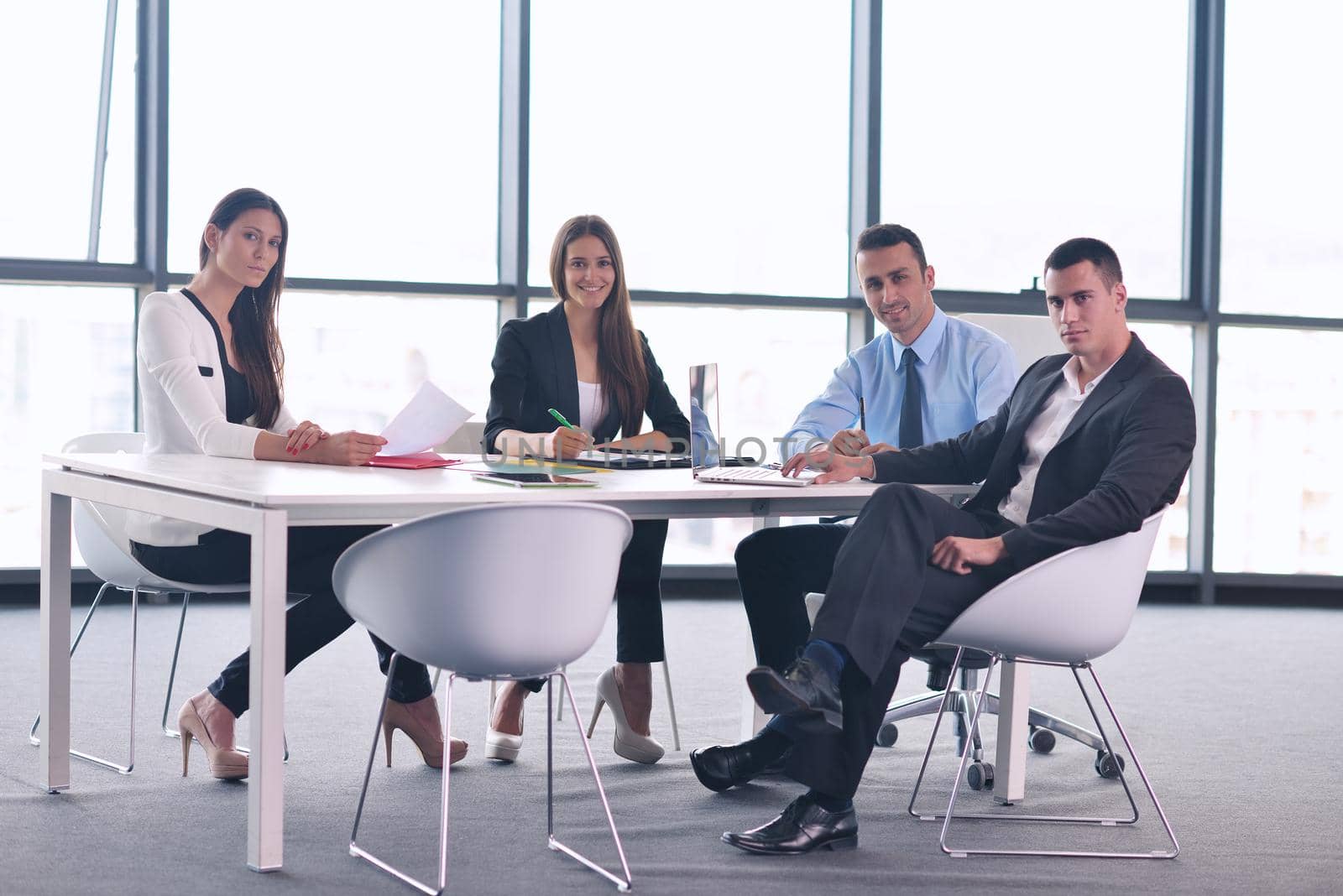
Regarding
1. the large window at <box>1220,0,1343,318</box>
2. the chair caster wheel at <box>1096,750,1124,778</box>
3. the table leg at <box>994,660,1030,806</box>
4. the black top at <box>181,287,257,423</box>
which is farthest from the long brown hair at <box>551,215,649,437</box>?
the large window at <box>1220,0,1343,318</box>

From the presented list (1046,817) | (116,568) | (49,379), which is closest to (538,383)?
(116,568)

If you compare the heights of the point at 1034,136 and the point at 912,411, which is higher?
the point at 1034,136

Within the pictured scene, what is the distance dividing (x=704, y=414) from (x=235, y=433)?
3.23 ft

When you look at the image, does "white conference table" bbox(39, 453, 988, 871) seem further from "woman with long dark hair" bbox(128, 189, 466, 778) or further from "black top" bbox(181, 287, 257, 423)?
"black top" bbox(181, 287, 257, 423)

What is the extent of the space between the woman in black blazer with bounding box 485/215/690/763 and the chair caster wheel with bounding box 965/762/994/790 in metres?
0.79

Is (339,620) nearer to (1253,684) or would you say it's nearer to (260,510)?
(260,510)

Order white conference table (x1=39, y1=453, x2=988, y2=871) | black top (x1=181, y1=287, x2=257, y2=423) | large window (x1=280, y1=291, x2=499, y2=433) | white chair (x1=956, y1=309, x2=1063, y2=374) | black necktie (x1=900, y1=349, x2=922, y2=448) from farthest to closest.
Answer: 1. large window (x1=280, y1=291, x2=499, y2=433)
2. white chair (x1=956, y1=309, x2=1063, y2=374)
3. black necktie (x1=900, y1=349, x2=922, y2=448)
4. black top (x1=181, y1=287, x2=257, y2=423)
5. white conference table (x1=39, y1=453, x2=988, y2=871)

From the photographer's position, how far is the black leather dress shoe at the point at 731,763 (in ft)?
9.52

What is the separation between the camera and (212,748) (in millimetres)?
2857

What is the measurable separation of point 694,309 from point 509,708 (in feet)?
9.48

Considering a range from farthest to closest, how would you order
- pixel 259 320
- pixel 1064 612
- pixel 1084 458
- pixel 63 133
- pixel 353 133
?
pixel 353 133
pixel 63 133
pixel 259 320
pixel 1084 458
pixel 1064 612

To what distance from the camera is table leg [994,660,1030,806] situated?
2891 millimetres

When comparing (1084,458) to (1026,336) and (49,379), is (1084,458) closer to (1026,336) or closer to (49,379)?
(1026,336)

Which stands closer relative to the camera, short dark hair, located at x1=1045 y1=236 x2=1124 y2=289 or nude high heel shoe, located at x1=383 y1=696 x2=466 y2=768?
short dark hair, located at x1=1045 y1=236 x2=1124 y2=289
